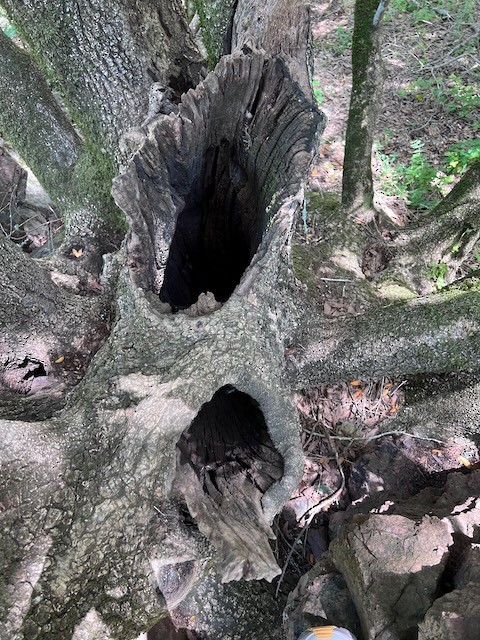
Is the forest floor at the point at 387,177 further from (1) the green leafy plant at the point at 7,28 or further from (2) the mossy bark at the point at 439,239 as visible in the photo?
(1) the green leafy plant at the point at 7,28

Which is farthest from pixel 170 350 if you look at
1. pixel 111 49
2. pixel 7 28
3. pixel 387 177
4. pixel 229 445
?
pixel 7 28

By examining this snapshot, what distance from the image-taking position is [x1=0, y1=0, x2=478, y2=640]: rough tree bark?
1354mm

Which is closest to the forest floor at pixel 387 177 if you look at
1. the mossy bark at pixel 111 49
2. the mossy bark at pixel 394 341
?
the mossy bark at pixel 394 341

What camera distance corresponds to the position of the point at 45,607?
1.27m

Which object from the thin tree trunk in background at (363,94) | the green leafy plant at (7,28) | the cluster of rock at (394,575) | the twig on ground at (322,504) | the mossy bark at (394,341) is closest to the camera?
the cluster of rock at (394,575)

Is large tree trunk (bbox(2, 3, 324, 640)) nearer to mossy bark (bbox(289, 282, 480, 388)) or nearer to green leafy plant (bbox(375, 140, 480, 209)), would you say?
mossy bark (bbox(289, 282, 480, 388))

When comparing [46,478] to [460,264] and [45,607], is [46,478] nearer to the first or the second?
[45,607]

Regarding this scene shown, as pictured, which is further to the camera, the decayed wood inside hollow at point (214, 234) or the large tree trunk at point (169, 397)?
the decayed wood inside hollow at point (214, 234)

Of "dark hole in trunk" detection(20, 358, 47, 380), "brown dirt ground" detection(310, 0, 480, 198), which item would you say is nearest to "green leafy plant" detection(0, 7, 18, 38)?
"brown dirt ground" detection(310, 0, 480, 198)

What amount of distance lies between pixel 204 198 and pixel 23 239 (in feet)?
7.64

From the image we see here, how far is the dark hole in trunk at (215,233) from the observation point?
74.9 inches

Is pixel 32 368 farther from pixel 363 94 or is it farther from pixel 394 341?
pixel 363 94

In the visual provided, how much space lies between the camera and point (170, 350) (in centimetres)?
158

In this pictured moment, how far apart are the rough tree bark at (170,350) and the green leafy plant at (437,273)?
1049 millimetres
